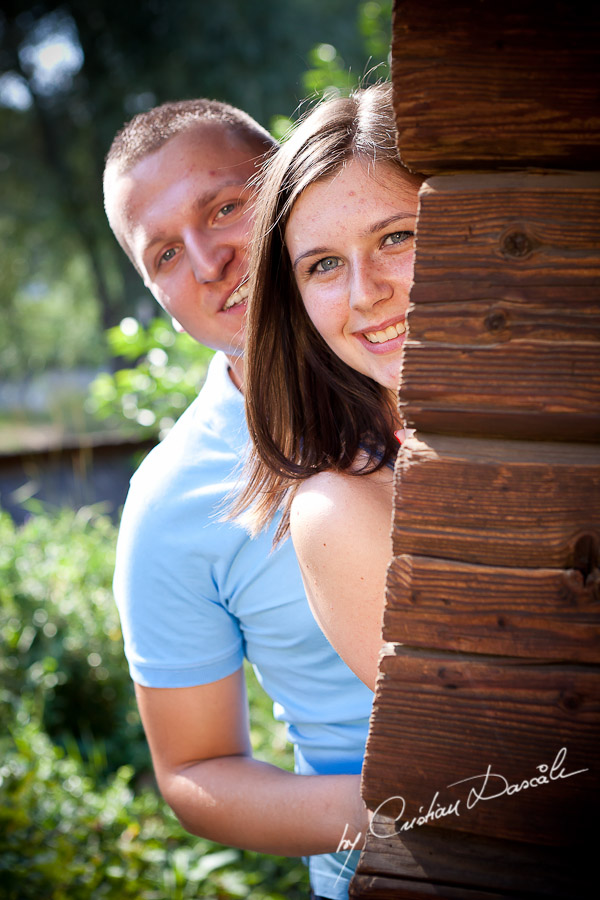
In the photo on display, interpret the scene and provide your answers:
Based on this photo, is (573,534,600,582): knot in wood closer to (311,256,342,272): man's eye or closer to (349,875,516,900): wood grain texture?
(349,875,516,900): wood grain texture

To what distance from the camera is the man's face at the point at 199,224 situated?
2229mm

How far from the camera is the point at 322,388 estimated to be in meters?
1.78

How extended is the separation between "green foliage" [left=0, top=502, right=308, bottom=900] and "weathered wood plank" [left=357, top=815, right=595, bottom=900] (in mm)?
1904

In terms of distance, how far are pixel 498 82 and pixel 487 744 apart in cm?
82

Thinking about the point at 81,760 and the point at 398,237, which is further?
the point at 81,760

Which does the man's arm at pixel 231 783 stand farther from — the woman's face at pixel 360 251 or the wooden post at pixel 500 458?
the woman's face at pixel 360 251

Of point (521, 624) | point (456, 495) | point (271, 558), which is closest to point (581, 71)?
point (456, 495)

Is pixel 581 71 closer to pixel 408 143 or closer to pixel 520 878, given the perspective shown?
pixel 408 143

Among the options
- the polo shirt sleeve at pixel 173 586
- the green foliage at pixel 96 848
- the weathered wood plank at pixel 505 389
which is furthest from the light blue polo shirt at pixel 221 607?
the green foliage at pixel 96 848

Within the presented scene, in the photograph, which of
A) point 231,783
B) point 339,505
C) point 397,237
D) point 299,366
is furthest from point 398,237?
point 231,783

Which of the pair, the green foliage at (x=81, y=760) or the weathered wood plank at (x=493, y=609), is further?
the green foliage at (x=81, y=760)

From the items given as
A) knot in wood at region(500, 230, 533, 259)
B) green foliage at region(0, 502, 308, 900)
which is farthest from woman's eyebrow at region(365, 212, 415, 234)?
green foliage at region(0, 502, 308, 900)

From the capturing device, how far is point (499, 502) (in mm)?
969

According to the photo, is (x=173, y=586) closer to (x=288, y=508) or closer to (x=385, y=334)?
(x=288, y=508)
